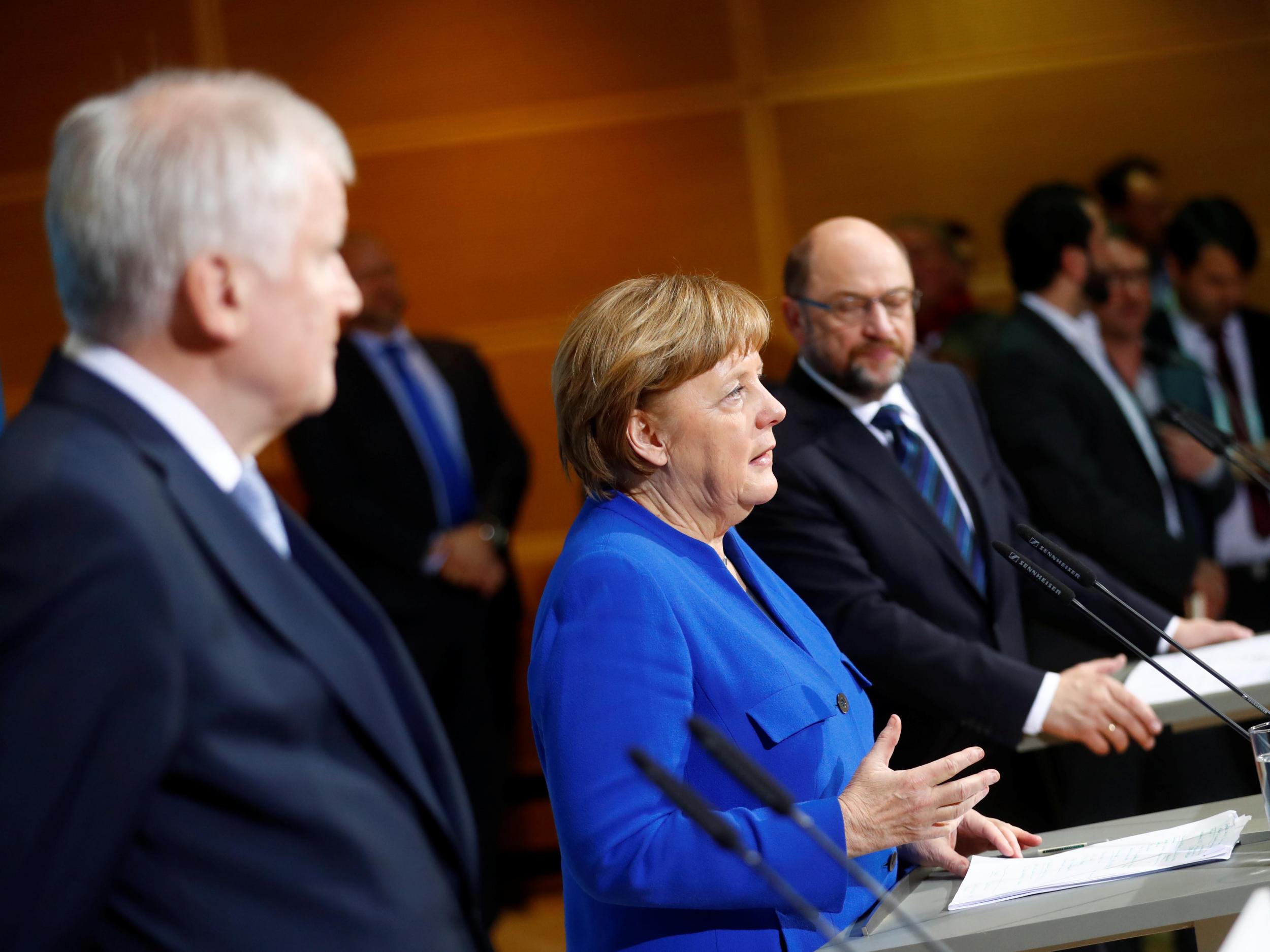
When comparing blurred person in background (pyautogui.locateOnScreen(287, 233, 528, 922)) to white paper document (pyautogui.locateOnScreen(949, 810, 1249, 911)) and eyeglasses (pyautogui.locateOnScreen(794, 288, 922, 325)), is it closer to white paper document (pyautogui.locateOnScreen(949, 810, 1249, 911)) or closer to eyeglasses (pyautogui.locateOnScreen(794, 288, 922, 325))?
eyeglasses (pyautogui.locateOnScreen(794, 288, 922, 325))

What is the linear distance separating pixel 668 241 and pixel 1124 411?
192 cm

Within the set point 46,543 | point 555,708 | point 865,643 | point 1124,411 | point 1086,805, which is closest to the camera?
point 46,543

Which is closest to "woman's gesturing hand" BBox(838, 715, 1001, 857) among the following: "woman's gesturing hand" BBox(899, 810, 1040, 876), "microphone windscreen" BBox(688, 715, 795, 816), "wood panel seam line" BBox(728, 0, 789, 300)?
"woman's gesturing hand" BBox(899, 810, 1040, 876)

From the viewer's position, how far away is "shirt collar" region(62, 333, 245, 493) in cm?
106

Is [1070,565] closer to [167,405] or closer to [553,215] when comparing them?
[167,405]

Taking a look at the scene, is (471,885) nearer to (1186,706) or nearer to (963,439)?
(1186,706)

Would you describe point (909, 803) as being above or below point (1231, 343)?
above

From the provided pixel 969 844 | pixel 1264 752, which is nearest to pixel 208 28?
pixel 969 844

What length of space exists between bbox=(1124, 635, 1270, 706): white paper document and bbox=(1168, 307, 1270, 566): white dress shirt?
185 cm

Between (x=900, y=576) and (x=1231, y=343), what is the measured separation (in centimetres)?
260

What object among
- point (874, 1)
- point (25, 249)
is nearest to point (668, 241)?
point (874, 1)

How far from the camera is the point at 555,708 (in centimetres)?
159

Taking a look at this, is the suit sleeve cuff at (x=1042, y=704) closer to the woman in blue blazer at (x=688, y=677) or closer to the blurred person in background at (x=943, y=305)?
the woman in blue blazer at (x=688, y=677)

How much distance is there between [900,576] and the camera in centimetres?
253
